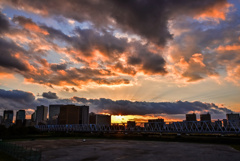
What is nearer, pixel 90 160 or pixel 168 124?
pixel 90 160

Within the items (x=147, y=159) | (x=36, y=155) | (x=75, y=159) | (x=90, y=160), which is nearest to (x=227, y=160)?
(x=147, y=159)

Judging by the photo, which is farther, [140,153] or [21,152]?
[140,153]

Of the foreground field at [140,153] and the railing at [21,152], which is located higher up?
the railing at [21,152]

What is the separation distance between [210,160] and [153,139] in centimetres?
7150

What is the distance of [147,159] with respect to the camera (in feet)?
152

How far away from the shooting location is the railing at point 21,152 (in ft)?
109

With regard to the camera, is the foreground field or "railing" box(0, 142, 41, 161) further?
the foreground field

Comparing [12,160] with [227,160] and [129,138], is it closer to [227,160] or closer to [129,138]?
[227,160]

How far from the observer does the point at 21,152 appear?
124ft

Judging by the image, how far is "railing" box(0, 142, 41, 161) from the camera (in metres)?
33.2

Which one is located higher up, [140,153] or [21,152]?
[21,152]

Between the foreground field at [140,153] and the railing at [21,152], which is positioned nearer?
the railing at [21,152]

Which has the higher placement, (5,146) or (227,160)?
(5,146)

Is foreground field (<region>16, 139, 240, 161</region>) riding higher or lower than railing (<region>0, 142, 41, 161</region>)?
lower
